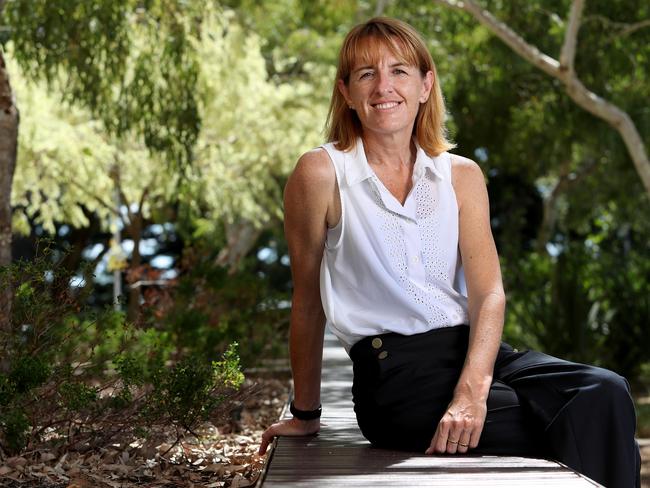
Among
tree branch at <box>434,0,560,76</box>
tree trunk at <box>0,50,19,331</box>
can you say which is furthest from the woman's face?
tree branch at <box>434,0,560,76</box>

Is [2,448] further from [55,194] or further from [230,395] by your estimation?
[55,194]

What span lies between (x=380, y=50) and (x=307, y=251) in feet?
2.51

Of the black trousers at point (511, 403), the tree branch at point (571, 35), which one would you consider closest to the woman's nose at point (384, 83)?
the black trousers at point (511, 403)

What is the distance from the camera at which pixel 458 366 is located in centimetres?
400

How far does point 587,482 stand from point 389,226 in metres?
1.20

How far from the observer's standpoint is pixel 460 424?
3.81 meters

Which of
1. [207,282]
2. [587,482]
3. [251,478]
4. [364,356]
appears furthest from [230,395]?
[207,282]

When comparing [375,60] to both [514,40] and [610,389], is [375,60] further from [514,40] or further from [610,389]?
[514,40]

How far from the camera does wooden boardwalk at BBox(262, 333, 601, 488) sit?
3383 mm

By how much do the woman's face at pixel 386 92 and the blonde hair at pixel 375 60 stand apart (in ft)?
0.08

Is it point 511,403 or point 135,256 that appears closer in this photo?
point 511,403

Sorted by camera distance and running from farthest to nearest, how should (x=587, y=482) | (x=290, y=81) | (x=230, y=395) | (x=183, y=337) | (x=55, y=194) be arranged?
1. (x=290, y=81)
2. (x=55, y=194)
3. (x=183, y=337)
4. (x=230, y=395)
5. (x=587, y=482)

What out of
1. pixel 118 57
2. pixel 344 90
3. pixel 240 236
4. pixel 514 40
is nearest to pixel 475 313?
pixel 344 90

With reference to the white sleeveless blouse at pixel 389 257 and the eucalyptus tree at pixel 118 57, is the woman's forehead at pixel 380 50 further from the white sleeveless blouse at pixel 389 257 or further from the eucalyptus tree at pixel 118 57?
the eucalyptus tree at pixel 118 57
